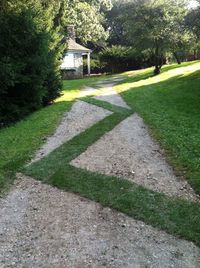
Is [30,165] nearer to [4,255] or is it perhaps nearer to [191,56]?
[4,255]

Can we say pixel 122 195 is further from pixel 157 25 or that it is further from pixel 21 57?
pixel 157 25

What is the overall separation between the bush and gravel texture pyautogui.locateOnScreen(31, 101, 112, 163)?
2.08m

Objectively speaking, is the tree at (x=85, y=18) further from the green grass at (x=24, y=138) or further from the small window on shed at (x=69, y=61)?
the green grass at (x=24, y=138)

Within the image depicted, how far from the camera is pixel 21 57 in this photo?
15617 mm

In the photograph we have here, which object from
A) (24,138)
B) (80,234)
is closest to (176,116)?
(24,138)

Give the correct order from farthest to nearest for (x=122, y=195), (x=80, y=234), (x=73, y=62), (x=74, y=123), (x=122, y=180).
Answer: (x=73, y=62) → (x=74, y=123) → (x=122, y=180) → (x=122, y=195) → (x=80, y=234)

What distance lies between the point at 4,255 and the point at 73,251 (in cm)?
108

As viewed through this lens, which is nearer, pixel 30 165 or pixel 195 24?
pixel 30 165

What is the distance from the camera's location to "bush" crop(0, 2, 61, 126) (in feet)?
49.7

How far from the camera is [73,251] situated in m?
5.78

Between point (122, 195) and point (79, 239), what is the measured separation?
182 centimetres

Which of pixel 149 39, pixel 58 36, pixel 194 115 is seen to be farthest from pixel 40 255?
pixel 149 39

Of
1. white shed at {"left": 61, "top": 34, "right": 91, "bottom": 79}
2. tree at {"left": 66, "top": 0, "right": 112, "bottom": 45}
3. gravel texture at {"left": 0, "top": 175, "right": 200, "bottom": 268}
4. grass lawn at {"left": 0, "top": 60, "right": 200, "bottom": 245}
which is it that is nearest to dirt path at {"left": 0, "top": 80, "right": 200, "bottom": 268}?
gravel texture at {"left": 0, "top": 175, "right": 200, "bottom": 268}

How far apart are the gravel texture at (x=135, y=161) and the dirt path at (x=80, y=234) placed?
1.0 inches
